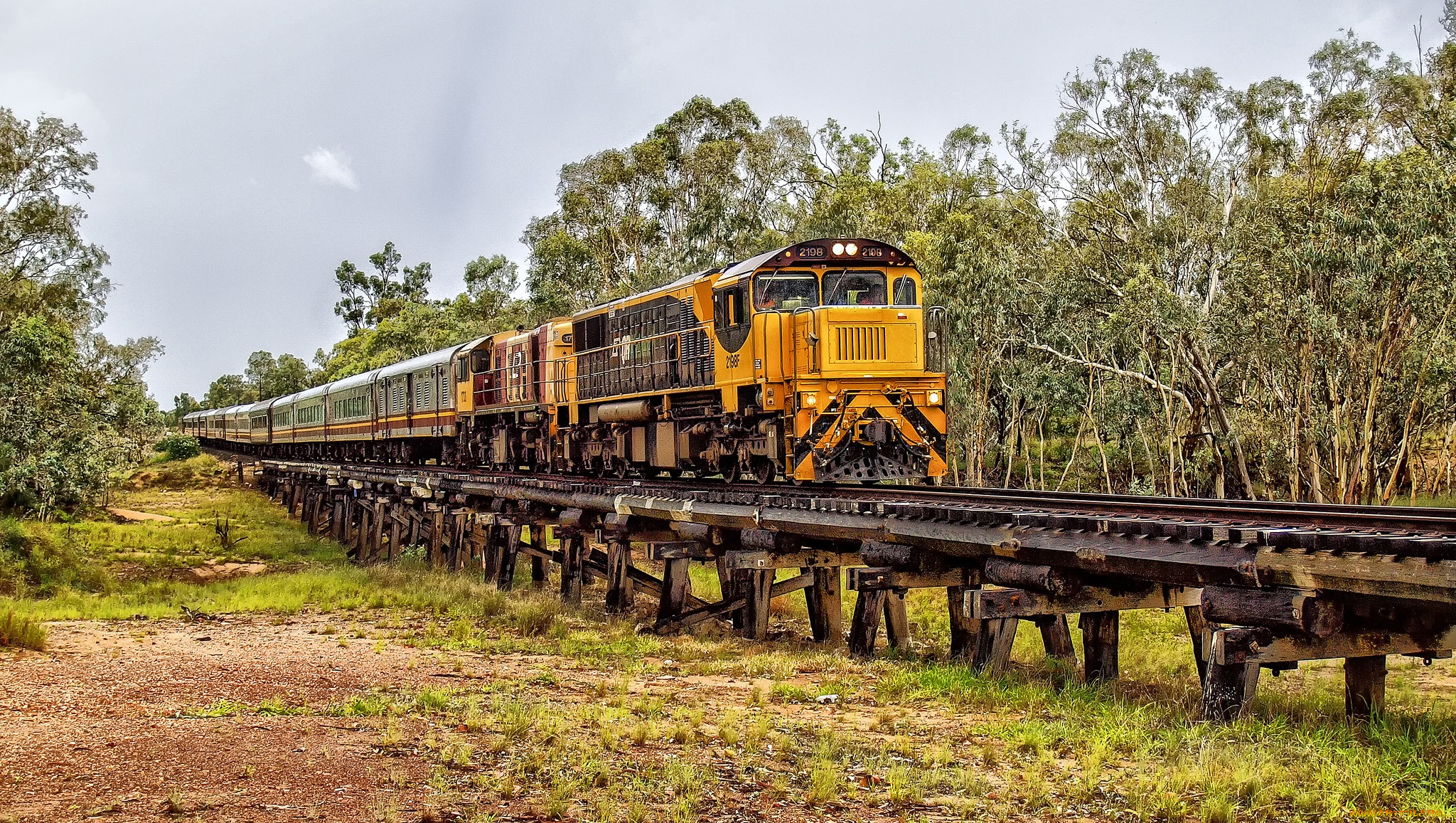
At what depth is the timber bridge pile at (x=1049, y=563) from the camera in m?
7.85

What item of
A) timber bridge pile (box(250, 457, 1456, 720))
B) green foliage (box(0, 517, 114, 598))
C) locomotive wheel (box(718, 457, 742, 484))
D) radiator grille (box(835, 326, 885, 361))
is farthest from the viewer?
green foliage (box(0, 517, 114, 598))

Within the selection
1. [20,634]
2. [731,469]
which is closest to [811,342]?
[731,469]

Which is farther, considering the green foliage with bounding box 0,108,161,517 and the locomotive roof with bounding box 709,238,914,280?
the green foliage with bounding box 0,108,161,517

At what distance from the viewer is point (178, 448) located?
Answer: 75.7 metres

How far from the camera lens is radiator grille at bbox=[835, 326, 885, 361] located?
1666 cm

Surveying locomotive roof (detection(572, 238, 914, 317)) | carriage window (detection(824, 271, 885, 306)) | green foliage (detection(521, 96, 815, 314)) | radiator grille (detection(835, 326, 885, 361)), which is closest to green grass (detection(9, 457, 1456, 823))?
radiator grille (detection(835, 326, 885, 361))

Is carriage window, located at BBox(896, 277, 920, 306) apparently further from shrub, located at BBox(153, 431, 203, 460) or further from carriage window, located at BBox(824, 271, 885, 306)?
shrub, located at BBox(153, 431, 203, 460)

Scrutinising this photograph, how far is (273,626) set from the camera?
19781 millimetres

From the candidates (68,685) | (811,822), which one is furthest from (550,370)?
(811,822)

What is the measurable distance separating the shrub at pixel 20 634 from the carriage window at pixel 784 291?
994 cm

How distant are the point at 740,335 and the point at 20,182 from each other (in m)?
31.3

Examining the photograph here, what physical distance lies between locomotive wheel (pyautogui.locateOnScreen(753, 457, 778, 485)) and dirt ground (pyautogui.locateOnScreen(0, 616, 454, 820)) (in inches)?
208

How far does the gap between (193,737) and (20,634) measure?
703 centimetres

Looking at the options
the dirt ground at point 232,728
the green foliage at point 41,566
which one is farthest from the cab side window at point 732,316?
the green foliage at point 41,566
